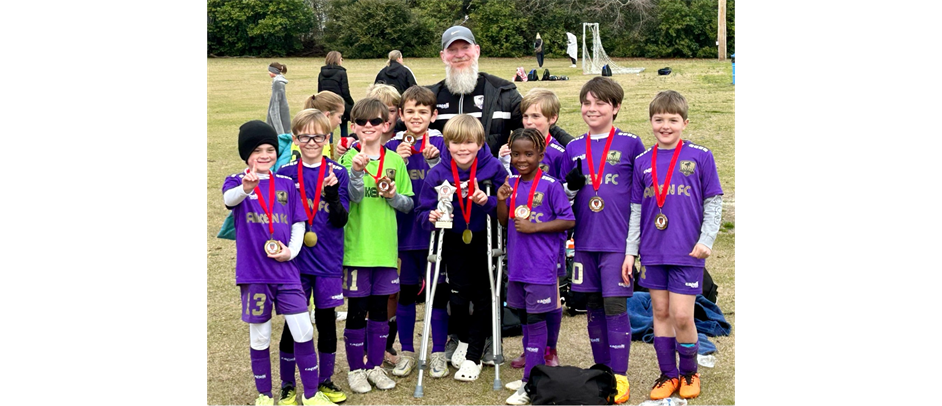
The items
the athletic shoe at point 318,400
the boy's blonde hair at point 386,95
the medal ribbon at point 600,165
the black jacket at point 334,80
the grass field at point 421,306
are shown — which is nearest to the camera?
the athletic shoe at point 318,400

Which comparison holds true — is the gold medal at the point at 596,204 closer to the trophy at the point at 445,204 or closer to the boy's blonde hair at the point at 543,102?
the boy's blonde hair at the point at 543,102

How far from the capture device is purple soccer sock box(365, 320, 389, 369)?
20.2 ft

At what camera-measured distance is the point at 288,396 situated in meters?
5.72

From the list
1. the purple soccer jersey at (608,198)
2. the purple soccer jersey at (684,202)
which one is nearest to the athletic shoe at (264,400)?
the purple soccer jersey at (608,198)

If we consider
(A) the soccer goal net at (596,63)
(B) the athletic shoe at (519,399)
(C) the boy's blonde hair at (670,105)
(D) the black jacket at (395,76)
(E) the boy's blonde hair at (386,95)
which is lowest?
(B) the athletic shoe at (519,399)

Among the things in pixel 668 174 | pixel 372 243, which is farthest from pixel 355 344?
pixel 668 174

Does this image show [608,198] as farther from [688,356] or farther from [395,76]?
[395,76]

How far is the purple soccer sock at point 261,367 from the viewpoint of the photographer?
5.50 meters

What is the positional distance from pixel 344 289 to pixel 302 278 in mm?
348

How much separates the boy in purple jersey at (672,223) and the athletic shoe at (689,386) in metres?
0.01

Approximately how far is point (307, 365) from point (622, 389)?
A: 2.09m

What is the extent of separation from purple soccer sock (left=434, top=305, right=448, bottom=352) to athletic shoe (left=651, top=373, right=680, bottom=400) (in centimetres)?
162

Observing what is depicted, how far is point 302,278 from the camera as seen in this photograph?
19.0 feet

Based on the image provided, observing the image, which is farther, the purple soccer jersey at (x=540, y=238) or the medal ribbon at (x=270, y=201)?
the purple soccer jersey at (x=540, y=238)
